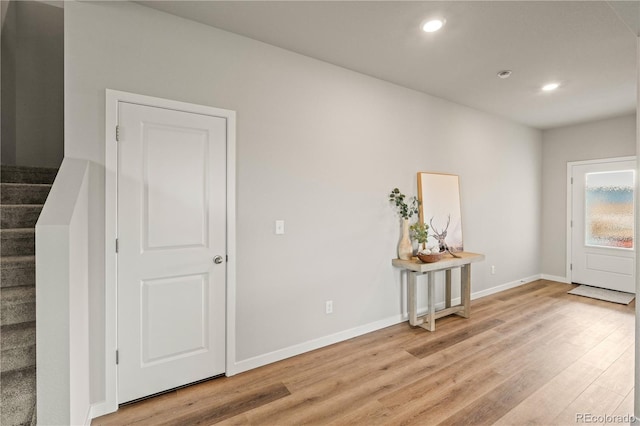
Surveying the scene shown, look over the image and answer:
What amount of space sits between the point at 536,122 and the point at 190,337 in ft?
19.5

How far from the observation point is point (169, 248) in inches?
86.7

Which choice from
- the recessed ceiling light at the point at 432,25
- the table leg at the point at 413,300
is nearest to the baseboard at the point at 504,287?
the table leg at the point at 413,300

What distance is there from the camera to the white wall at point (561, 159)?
4.73 metres

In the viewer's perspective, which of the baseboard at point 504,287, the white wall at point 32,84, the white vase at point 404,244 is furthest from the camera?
the baseboard at point 504,287

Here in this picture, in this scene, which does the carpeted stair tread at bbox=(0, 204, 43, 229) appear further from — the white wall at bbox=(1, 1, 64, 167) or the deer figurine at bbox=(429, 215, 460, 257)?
the deer figurine at bbox=(429, 215, 460, 257)

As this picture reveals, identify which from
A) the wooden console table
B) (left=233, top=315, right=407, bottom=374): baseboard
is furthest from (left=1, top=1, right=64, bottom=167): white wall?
the wooden console table

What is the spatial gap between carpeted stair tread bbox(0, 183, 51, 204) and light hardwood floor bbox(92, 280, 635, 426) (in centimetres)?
170

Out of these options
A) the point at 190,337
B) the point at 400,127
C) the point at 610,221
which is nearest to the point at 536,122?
the point at 610,221

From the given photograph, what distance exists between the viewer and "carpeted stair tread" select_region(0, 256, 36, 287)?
171cm

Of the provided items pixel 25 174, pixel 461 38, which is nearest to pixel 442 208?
pixel 461 38

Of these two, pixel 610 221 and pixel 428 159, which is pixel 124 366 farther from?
pixel 610 221

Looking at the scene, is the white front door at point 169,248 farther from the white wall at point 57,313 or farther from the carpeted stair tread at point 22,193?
the carpeted stair tread at point 22,193

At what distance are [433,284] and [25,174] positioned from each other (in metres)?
4.08

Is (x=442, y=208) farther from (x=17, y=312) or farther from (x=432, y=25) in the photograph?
(x=17, y=312)
